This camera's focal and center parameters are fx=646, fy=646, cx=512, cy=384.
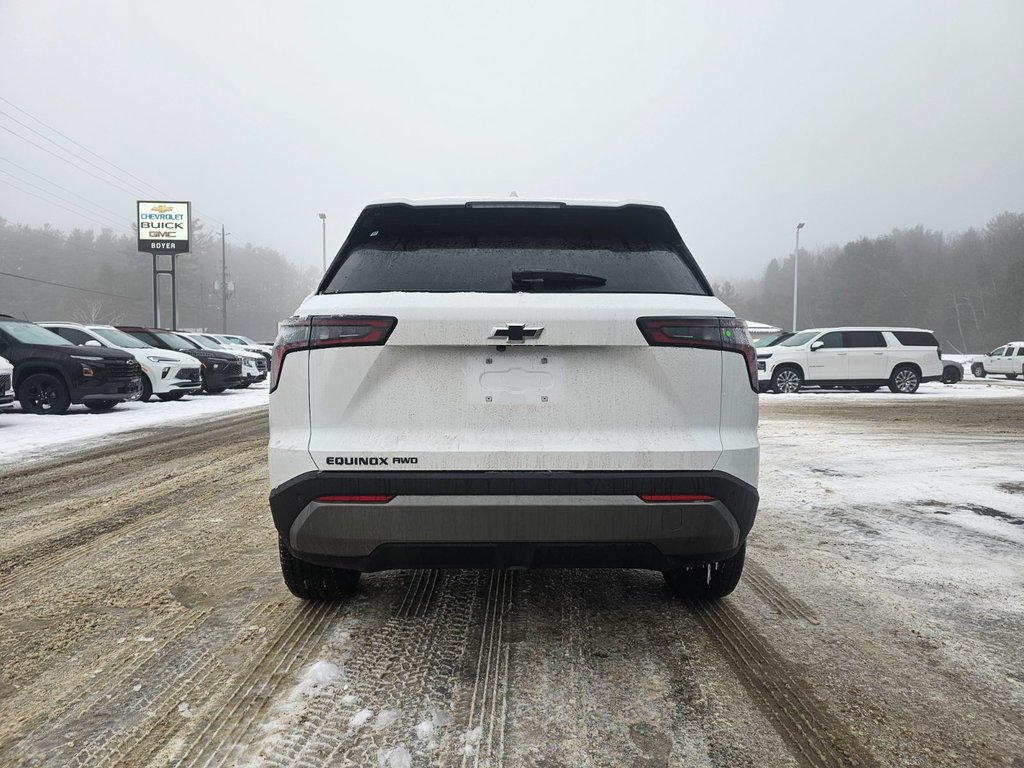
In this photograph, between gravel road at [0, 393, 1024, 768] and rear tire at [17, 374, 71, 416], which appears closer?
gravel road at [0, 393, 1024, 768]

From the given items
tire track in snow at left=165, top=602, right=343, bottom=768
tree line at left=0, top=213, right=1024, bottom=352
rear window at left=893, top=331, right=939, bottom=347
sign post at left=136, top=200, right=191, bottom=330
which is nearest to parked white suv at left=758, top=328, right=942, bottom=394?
rear window at left=893, top=331, right=939, bottom=347

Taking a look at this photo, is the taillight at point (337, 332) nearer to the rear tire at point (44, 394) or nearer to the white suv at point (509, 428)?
the white suv at point (509, 428)

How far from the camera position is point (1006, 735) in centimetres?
199

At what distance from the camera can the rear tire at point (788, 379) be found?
61.2 ft

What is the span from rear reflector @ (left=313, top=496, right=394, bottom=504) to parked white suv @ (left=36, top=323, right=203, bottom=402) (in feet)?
44.6

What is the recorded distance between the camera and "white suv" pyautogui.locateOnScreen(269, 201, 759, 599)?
2.24 metres

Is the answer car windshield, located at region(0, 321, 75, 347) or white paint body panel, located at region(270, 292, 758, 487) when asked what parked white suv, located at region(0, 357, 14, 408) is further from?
white paint body panel, located at region(270, 292, 758, 487)

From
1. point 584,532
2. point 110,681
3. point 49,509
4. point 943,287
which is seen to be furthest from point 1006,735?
point 943,287

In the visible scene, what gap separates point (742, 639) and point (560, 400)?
132 cm

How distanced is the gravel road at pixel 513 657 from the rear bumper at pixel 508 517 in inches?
18.2

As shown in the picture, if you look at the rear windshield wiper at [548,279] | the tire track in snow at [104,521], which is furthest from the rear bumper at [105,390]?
the rear windshield wiper at [548,279]

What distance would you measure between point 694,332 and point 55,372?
503 inches

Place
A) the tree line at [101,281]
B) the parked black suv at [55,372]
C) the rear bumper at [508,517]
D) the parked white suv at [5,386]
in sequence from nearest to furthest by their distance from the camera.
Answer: the rear bumper at [508,517] → the parked white suv at [5,386] → the parked black suv at [55,372] → the tree line at [101,281]

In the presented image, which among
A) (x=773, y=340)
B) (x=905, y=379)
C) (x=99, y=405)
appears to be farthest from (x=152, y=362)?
(x=905, y=379)
